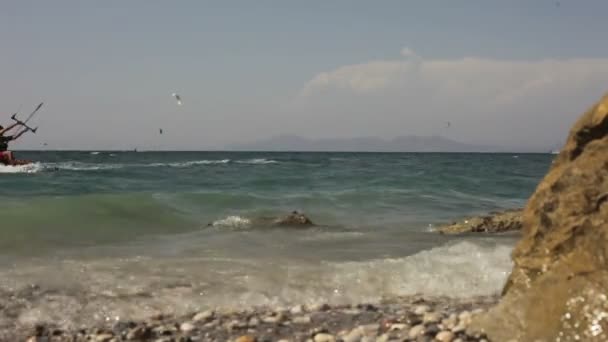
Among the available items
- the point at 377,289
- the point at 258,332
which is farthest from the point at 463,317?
the point at 377,289

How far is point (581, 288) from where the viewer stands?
4.55 meters

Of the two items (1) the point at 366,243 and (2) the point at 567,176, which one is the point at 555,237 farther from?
(1) the point at 366,243

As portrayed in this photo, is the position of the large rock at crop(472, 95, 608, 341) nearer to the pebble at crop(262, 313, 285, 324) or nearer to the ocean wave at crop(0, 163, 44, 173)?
the pebble at crop(262, 313, 285, 324)

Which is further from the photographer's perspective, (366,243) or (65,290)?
(366,243)

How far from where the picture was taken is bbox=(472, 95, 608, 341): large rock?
449cm

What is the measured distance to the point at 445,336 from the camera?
5324mm

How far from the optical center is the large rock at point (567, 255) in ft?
14.7

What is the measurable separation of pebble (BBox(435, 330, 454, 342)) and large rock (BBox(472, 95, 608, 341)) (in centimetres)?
23

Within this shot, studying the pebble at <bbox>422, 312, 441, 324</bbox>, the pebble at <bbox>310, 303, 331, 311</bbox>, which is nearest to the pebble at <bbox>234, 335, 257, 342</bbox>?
the pebble at <bbox>310, 303, 331, 311</bbox>

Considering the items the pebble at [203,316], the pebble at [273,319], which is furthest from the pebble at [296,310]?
the pebble at [203,316]

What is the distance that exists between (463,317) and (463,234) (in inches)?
376

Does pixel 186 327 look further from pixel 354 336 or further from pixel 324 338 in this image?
pixel 354 336

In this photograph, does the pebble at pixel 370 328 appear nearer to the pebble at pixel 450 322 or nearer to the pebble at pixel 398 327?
the pebble at pixel 398 327

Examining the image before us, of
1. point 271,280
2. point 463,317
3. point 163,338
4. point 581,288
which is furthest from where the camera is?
point 271,280
